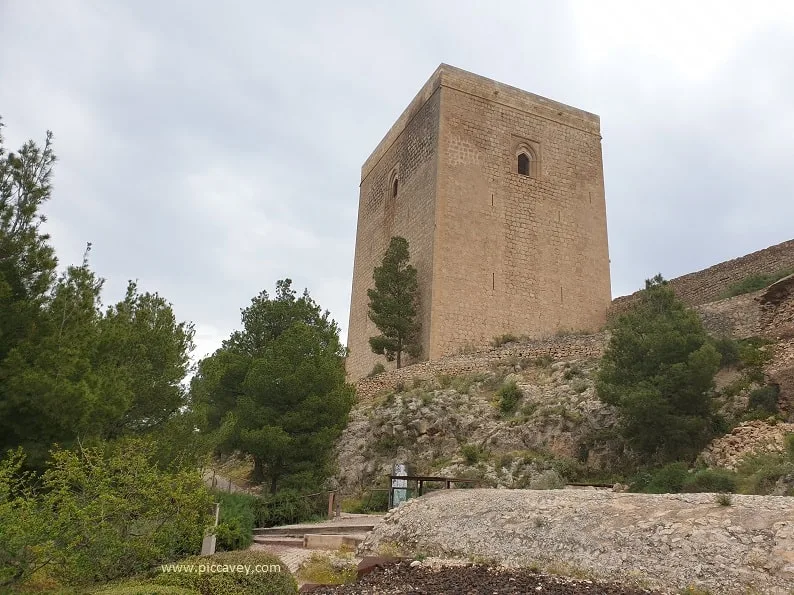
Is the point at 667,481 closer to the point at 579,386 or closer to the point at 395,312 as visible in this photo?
the point at 579,386

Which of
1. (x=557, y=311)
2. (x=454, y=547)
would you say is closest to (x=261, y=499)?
(x=454, y=547)

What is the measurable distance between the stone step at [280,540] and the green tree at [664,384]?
6439 mm

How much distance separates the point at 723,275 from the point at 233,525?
66.9 feet

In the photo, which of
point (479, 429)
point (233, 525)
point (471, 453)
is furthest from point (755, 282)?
point (233, 525)

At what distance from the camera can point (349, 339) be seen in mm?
26641

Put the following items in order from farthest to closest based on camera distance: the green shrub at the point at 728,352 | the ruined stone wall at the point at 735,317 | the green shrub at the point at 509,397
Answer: the ruined stone wall at the point at 735,317
the green shrub at the point at 509,397
the green shrub at the point at 728,352

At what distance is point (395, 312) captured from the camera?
21.0 meters

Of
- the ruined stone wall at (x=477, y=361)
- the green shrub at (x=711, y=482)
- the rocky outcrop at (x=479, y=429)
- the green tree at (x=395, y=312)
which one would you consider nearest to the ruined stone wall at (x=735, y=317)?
the ruined stone wall at (x=477, y=361)

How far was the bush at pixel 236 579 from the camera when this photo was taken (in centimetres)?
553

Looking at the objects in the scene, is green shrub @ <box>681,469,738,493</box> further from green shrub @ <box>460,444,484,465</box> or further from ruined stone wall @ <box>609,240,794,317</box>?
ruined stone wall @ <box>609,240,794,317</box>

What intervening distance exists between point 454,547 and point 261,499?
605cm

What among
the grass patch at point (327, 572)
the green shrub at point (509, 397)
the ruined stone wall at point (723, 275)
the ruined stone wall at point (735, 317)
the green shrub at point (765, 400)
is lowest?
the grass patch at point (327, 572)

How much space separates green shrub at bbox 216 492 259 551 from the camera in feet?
29.3

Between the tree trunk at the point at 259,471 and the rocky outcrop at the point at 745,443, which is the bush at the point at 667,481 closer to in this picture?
the rocky outcrop at the point at 745,443
